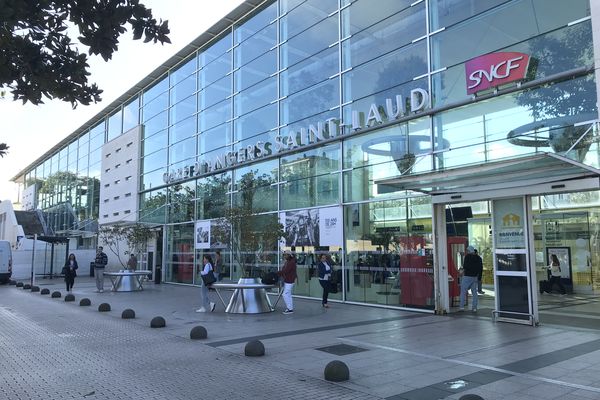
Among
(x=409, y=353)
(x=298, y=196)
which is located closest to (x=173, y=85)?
(x=298, y=196)

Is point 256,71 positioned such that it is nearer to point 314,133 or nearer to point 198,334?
point 314,133

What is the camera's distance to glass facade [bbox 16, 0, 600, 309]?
11.9 metres

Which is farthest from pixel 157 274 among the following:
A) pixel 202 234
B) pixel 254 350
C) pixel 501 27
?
pixel 501 27

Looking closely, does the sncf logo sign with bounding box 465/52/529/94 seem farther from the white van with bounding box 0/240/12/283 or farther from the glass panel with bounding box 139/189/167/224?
the white van with bounding box 0/240/12/283

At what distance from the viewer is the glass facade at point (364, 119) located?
1191 cm

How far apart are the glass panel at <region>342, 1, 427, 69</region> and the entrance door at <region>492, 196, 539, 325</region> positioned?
5587 mm

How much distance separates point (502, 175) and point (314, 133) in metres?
8.89

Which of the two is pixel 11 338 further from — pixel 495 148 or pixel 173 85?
pixel 173 85

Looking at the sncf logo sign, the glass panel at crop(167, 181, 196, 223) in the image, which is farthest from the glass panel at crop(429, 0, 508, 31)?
the glass panel at crop(167, 181, 196, 223)

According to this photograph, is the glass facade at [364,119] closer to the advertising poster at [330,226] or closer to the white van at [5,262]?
the advertising poster at [330,226]

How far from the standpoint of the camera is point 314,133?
59.8ft

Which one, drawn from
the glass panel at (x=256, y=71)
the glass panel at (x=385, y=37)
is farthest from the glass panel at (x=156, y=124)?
the glass panel at (x=385, y=37)

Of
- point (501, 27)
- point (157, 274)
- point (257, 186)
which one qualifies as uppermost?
point (501, 27)

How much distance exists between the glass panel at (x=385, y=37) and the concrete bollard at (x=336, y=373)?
10.8m
